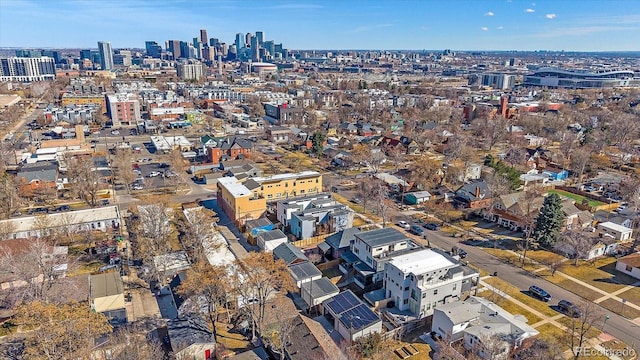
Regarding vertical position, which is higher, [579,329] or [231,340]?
[579,329]

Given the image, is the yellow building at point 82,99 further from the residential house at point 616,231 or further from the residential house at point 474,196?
the residential house at point 616,231

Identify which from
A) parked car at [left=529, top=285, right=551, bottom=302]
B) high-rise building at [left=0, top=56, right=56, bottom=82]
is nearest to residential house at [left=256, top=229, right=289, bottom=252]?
parked car at [left=529, top=285, right=551, bottom=302]

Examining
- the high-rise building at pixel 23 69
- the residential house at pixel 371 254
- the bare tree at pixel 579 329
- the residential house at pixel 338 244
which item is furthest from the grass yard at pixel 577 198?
the high-rise building at pixel 23 69

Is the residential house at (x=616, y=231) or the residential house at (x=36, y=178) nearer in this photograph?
the residential house at (x=616, y=231)

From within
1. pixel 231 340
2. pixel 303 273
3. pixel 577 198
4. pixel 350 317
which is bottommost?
pixel 231 340

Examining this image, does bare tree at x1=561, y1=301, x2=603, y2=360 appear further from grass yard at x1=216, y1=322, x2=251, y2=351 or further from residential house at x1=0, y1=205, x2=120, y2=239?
residential house at x1=0, y1=205, x2=120, y2=239

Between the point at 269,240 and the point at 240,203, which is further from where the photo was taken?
the point at 240,203

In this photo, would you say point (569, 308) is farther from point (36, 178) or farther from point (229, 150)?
point (36, 178)

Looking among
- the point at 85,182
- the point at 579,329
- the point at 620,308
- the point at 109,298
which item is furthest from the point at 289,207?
the point at 620,308
